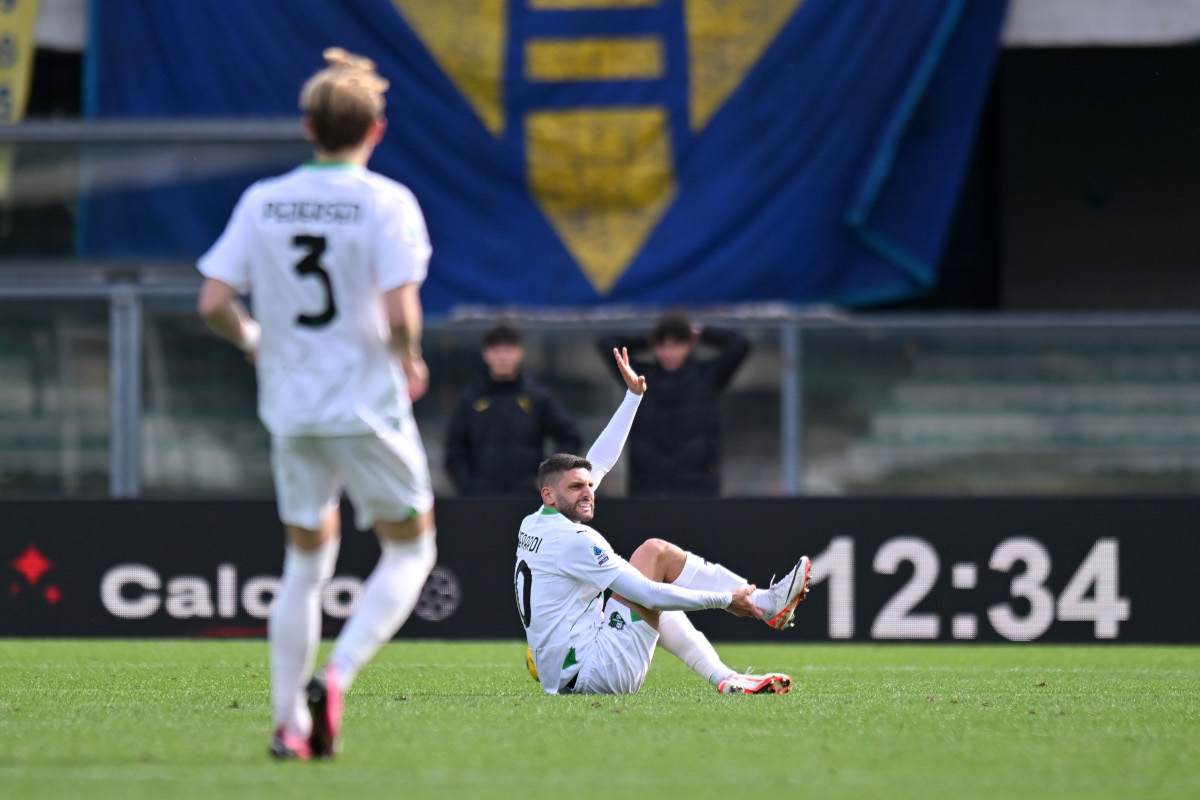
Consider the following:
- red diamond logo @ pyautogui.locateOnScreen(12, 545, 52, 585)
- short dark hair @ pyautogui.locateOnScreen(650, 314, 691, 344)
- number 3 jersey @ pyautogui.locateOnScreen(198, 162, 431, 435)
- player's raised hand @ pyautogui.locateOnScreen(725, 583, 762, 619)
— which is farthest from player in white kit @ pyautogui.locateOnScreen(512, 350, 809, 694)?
red diamond logo @ pyautogui.locateOnScreen(12, 545, 52, 585)

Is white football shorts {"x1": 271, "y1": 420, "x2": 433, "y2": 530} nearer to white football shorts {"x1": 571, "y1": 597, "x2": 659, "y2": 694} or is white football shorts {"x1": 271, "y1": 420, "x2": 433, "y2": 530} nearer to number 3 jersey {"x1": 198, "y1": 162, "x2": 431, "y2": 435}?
number 3 jersey {"x1": 198, "y1": 162, "x2": 431, "y2": 435}

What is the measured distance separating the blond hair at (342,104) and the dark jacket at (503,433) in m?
6.00

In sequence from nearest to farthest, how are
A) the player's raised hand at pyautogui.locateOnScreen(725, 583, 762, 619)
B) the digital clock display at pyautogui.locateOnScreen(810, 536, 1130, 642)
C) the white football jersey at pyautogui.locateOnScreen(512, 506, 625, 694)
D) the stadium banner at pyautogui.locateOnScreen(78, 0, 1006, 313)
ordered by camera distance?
1. the player's raised hand at pyautogui.locateOnScreen(725, 583, 762, 619)
2. the white football jersey at pyautogui.locateOnScreen(512, 506, 625, 694)
3. the digital clock display at pyautogui.locateOnScreen(810, 536, 1130, 642)
4. the stadium banner at pyautogui.locateOnScreen(78, 0, 1006, 313)

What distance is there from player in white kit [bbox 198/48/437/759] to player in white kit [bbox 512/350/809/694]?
2010mm

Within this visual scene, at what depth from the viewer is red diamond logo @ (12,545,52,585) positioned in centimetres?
1095

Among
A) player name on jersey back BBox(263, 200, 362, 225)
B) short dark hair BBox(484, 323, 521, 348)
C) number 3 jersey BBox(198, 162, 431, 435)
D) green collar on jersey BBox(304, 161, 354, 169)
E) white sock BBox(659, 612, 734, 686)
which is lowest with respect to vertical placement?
white sock BBox(659, 612, 734, 686)

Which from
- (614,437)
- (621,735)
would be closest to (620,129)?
(614,437)

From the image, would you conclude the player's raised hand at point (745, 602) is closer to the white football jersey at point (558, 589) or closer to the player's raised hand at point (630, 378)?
the white football jersey at point (558, 589)

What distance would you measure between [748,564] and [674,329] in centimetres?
145

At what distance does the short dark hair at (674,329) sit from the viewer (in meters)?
10.9

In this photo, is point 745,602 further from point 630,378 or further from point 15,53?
point 15,53

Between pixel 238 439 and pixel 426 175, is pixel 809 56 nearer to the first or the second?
pixel 426 175

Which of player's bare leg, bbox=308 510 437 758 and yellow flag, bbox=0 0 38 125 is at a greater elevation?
yellow flag, bbox=0 0 38 125

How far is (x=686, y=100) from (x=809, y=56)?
95 centimetres
